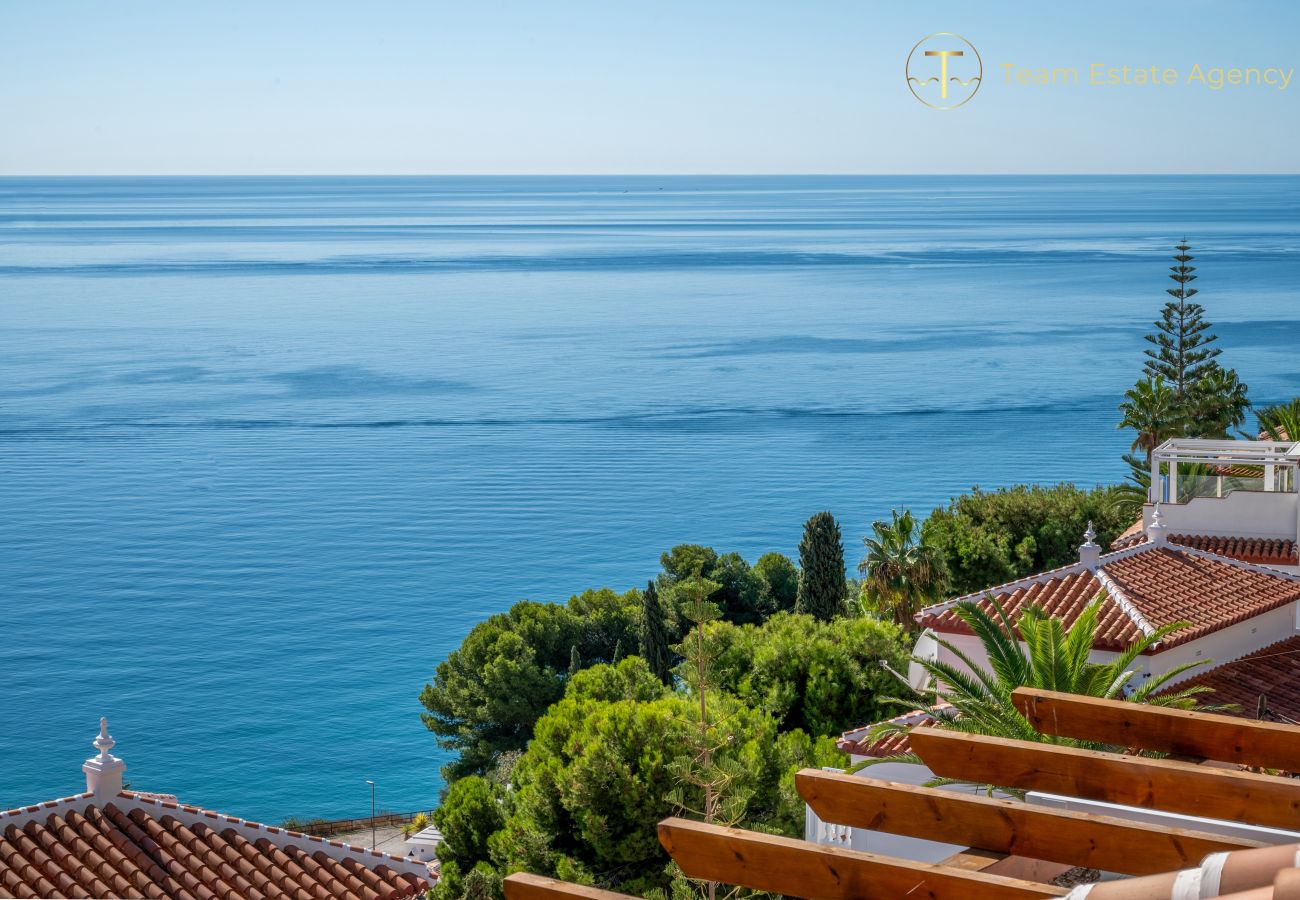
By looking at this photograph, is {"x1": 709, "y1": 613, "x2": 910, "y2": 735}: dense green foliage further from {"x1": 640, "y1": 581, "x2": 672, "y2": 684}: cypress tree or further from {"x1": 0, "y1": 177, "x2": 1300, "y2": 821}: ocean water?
{"x1": 0, "y1": 177, "x2": 1300, "y2": 821}: ocean water

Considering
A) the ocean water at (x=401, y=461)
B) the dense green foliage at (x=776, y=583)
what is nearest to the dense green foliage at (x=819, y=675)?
the dense green foliage at (x=776, y=583)

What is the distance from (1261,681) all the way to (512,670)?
2218cm

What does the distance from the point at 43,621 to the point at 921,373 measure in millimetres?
63089

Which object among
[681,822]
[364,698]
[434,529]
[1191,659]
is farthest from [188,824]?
[434,529]

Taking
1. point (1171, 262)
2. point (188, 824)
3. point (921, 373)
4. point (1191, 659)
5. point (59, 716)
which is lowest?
point (59, 716)

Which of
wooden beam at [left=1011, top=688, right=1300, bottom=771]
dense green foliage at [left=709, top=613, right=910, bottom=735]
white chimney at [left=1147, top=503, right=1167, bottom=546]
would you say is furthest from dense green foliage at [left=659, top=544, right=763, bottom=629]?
wooden beam at [left=1011, top=688, right=1300, bottom=771]

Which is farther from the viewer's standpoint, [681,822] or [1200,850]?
[681,822]

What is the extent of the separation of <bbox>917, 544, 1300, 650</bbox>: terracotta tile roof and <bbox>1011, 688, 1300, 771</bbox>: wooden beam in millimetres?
17225

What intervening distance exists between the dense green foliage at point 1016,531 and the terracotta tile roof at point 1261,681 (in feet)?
59.1

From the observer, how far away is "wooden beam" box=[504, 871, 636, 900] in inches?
139

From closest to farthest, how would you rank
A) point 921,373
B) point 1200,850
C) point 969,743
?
1. point 1200,850
2. point 969,743
3. point 921,373

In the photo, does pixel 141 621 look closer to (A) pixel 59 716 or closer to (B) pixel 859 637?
(A) pixel 59 716

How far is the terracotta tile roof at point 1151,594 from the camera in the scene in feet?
71.9

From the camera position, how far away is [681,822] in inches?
146
